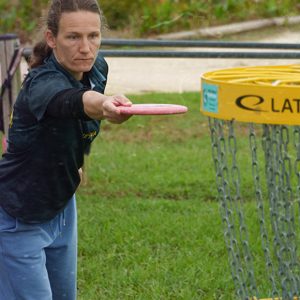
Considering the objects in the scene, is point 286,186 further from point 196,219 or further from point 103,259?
point 196,219

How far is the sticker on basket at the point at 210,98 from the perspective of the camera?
331cm

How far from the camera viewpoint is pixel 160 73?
12539 mm

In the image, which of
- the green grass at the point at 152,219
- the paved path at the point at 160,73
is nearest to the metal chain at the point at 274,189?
the green grass at the point at 152,219

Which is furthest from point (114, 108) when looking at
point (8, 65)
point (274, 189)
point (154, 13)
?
point (154, 13)

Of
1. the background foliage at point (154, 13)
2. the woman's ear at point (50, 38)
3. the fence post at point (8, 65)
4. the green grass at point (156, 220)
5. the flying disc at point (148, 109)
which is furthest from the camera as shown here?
the background foliage at point (154, 13)

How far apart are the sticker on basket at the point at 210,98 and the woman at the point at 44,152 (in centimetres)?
37

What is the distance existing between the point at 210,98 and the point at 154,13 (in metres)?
12.8

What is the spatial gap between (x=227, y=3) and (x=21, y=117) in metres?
13.7

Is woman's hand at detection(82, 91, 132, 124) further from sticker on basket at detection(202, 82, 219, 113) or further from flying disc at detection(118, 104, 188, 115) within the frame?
sticker on basket at detection(202, 82, 219, 113)

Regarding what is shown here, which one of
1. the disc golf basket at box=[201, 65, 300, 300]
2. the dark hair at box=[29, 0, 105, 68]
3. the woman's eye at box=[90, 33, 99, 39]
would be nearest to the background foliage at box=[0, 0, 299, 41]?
the disc golf basket at box=[201, 65, 300, 300]

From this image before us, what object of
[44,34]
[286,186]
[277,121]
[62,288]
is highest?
[44,34]

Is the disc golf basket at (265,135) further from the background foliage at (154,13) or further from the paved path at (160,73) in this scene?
the background foliage at (154,13)

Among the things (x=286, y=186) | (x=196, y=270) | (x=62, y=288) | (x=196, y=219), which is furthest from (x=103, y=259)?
(x=286, y=186)

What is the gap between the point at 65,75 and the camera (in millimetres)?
Result: 3246
